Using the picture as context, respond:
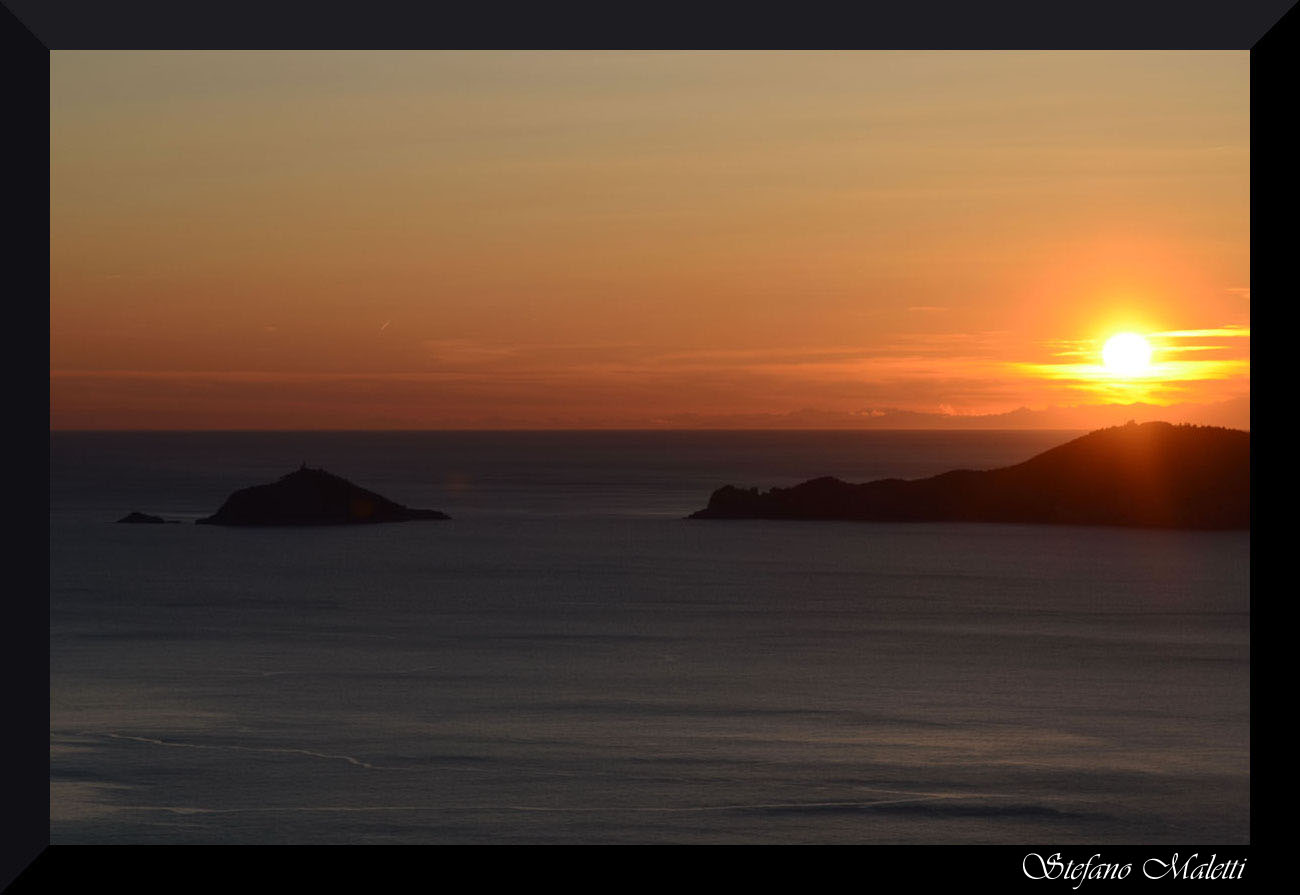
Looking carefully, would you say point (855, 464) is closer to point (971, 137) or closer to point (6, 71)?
point (971, 137)

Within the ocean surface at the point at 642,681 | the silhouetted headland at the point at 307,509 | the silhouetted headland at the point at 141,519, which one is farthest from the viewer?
the silhouetted headland at the point at 141,519

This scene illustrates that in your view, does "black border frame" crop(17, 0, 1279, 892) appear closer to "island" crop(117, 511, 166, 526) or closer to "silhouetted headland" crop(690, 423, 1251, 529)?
"silhouetted headland" crop(690, 423, 1251, 529)

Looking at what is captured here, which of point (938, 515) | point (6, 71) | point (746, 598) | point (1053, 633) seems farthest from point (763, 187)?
point (6, 71)

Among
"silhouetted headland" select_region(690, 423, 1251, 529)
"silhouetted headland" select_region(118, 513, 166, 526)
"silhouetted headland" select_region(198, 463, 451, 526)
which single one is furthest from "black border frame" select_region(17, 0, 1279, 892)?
"silhouetted headland" select_region(118, 513, 166, 526)
